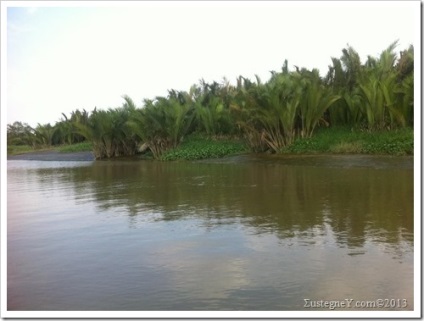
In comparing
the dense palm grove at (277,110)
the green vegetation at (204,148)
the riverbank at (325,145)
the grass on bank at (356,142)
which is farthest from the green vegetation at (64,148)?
the grass on bank at (356,142)

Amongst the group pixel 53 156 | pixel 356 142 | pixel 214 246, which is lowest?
pixel 214 246

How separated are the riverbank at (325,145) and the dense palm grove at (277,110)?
14.9 inches

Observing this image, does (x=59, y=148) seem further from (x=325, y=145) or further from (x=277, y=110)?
(x=325, y=145)

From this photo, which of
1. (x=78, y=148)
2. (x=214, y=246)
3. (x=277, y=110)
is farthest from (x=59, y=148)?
(x=214, y=246)

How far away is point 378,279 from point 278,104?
14047mm

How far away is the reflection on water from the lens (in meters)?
4.33

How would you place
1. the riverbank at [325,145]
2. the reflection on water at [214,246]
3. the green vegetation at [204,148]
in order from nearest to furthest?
the reflection on water at [214,246], the riverbank at [325,145], the green vegetation at [204,148]

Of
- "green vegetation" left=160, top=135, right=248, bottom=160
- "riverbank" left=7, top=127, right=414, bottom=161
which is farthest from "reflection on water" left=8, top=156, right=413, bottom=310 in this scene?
"green vegetation" left=160, top=135, right=248, bottom=160

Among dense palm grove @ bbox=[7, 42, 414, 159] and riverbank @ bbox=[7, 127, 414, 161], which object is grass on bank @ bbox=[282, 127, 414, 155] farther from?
dense palm grove @ bbox=[7, 42, 414, 159]

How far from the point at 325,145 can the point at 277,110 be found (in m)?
2.32

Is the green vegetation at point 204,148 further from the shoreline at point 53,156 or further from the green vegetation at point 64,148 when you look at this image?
the green vegetation at point 64,148

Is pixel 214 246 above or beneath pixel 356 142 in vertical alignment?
beneath

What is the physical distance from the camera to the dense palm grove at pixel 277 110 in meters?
16.2

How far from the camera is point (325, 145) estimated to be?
16953 millimetres
